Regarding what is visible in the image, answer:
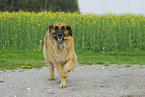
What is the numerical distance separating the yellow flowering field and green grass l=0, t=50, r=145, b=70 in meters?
1.13

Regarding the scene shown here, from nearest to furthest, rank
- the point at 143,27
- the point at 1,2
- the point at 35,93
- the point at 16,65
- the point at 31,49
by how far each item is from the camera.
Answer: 1. the point at 35,93
2. the point at 16,65
3. the point at 31,49
4. the point at 143,27
5. the point at 1,2

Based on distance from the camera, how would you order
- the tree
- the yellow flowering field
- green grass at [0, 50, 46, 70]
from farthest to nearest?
1. the tree
2. the yellow flowering field
3. green grass at [0, 50, 46, 70]

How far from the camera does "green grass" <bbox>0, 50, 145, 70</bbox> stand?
39.3 feet

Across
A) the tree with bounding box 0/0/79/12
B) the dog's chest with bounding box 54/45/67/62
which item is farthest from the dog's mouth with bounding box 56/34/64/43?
the tree with bounding box 0/0/79/12

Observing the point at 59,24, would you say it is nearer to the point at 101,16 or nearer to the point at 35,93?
the point at 35,93

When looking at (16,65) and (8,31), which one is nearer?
(16,65)

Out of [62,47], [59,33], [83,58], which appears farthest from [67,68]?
[83,58]

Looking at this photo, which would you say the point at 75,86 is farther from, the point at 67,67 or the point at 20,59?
the point at 20,59

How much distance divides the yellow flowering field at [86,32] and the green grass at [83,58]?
3.72 feet

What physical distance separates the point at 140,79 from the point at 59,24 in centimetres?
341

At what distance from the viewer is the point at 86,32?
17266 mm

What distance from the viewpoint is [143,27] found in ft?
59.4

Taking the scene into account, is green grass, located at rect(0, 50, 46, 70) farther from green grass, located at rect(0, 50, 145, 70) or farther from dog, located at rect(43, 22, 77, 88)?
dog, located at rect(43, 22, 77, 88)

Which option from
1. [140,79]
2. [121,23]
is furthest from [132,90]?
[121,23]
